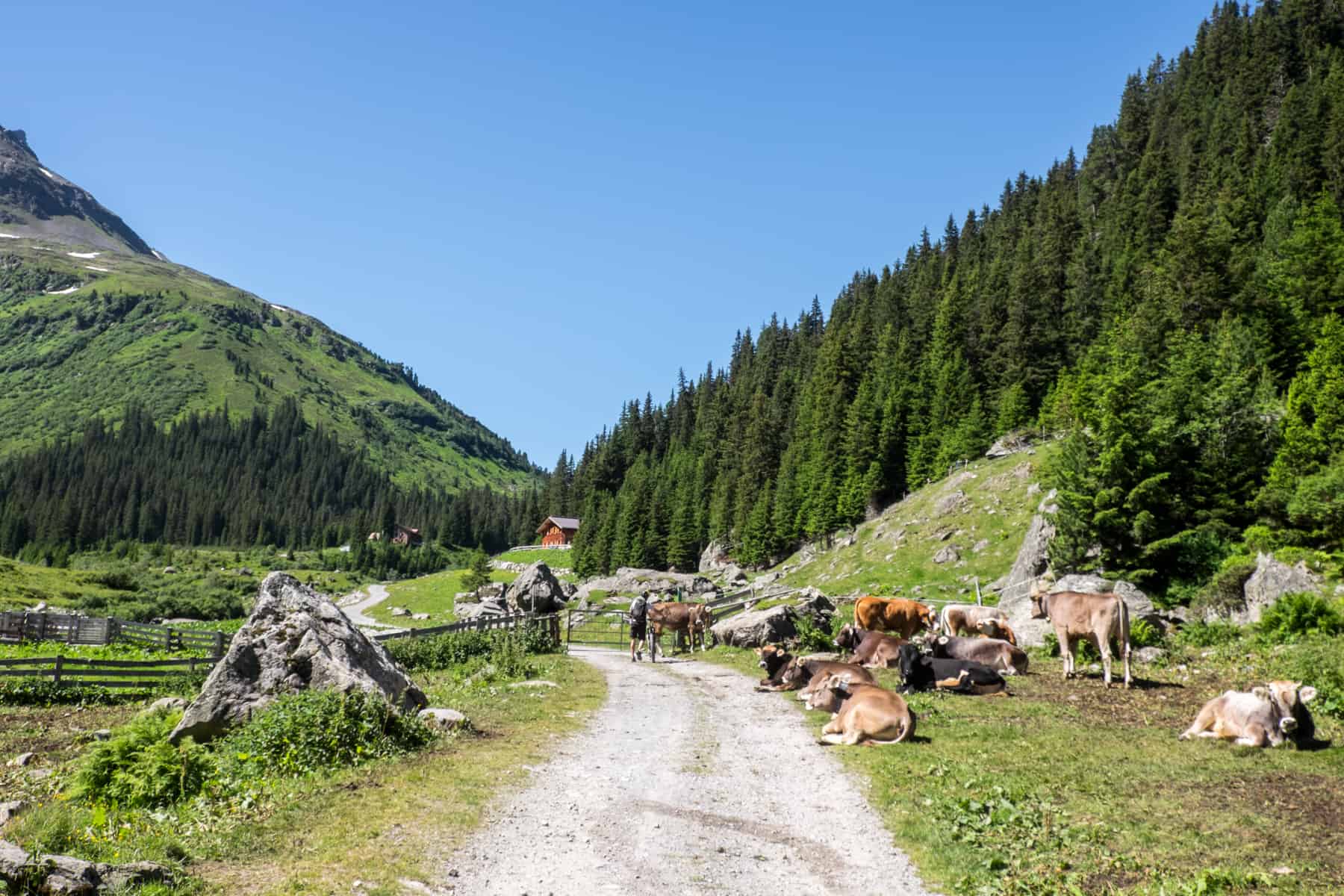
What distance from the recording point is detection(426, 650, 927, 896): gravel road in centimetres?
771

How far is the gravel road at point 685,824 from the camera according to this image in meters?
7.71

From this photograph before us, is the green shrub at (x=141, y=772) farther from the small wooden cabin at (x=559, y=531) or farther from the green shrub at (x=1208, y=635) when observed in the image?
the small wooden cabin at (x=559, y=531)

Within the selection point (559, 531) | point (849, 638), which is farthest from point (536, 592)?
point (559, 531)

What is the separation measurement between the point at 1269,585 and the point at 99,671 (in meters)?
37.5

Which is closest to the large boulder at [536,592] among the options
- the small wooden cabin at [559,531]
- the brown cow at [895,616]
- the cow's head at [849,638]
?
the brown cow at [895,616]

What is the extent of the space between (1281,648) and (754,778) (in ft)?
48.2

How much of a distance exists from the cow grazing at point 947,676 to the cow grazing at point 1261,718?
5016 millimetres

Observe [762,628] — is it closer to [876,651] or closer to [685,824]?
[876,651]

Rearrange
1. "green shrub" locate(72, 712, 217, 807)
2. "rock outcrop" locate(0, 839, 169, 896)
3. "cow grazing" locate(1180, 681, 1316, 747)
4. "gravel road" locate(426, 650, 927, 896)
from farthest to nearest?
"cow grazing" locate(1180, 681, 1316, 747) < "green shrub" locate(72, 712, 217, 807) < "gravel road" locate(426, 650, 927, 896) < "rock outcrop" locate(0, 839, 169, 896)

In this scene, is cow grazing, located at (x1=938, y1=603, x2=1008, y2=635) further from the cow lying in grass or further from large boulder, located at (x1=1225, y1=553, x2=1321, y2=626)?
large boulder, located at (x1=1225, y1=553, x2=1321, y2=626)

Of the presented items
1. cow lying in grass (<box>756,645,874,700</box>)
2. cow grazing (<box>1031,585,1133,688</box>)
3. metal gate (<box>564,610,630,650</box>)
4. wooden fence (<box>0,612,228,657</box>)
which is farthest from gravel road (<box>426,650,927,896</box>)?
wooden fence (<box>0,612,228,657</box>)

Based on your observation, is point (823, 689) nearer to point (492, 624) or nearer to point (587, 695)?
point (587, 695)

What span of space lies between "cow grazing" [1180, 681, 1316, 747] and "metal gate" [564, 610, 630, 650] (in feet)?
82.8

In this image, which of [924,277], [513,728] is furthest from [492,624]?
[924,277]
